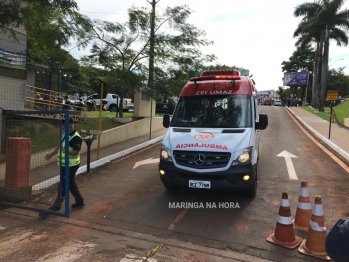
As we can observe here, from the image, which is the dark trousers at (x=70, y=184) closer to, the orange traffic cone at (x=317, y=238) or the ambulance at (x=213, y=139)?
the ambulance at (x=213, y=139)

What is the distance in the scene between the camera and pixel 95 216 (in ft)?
18.0

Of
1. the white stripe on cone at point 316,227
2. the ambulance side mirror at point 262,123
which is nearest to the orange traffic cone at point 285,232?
the white stripe on cone at point 316,227

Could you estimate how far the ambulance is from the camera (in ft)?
17.8

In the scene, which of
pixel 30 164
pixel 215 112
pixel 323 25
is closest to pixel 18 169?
pixel 30 164

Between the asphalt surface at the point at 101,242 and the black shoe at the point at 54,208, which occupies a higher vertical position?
the black shoe at the point at 54,208

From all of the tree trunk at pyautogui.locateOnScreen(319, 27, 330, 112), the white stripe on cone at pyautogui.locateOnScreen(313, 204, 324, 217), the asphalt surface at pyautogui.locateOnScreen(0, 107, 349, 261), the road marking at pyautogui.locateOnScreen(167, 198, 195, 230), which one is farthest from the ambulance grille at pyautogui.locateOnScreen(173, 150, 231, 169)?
the tree trunk at pyautogui.locateOnScreen(319, 27, 330, 112)

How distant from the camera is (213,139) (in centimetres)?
567

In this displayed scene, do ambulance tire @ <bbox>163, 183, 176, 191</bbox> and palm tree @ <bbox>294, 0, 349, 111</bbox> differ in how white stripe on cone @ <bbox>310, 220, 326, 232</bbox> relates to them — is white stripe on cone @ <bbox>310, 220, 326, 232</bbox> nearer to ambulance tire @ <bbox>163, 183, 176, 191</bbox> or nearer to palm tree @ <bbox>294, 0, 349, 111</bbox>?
ambulance tire @ <bbox>163, 183, 176, 191</bbox>

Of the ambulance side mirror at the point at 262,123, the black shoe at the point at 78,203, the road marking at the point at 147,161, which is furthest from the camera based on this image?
the road marking at the point at 147,161

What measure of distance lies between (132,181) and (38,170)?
2.17m

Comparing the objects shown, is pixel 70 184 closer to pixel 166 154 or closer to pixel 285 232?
pixel 166 154

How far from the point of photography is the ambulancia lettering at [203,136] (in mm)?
5720

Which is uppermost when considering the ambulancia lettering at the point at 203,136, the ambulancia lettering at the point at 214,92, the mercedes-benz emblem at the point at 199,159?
the ambulancia lettering at the point at 214,92

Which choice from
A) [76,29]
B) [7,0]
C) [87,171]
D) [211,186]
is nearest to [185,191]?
[211,186]
